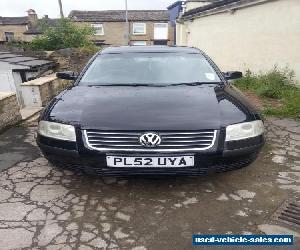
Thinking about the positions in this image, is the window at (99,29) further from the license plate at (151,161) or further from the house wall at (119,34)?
the license plate at (151,161)

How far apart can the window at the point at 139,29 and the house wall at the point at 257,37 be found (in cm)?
2796

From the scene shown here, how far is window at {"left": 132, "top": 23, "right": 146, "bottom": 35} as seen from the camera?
42375 millimetres

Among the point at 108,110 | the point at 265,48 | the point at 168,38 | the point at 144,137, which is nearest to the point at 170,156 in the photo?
the point at 144,137

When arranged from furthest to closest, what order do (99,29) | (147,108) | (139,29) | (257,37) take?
(139,29) → (99,29) → (257,37) → (147,108)

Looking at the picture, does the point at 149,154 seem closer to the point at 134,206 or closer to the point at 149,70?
the point at 134,206

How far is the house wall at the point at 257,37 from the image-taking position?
856 centimetres

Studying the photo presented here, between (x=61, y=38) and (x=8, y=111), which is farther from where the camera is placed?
(x=61, y=38)

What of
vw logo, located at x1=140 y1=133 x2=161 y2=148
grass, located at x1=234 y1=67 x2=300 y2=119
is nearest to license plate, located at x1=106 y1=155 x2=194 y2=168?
vw logo, located at x1=140 y1=133 x2=161 y2=148

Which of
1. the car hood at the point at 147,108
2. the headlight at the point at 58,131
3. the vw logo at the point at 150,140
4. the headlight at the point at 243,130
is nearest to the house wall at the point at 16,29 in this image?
the car hood at the point at 147,108

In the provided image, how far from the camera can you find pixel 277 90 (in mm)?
Result: 8023

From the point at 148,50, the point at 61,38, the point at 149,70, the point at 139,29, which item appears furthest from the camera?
the point at 139,29

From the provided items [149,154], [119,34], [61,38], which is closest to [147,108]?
[149,154]

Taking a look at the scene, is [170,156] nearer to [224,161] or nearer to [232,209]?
[224,161]

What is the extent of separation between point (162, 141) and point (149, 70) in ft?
5.26
